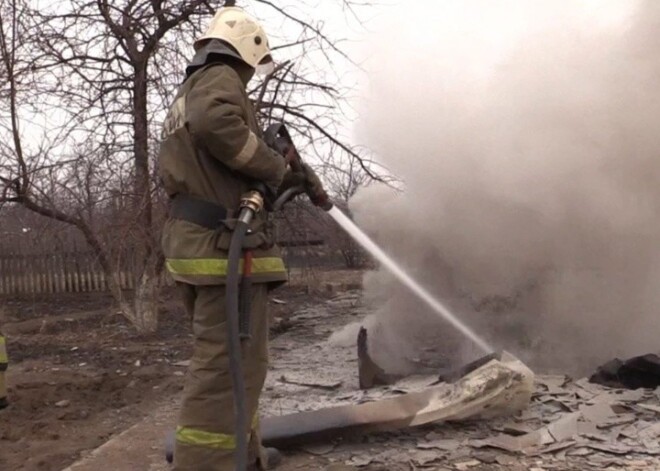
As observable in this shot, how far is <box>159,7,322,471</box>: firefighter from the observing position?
265 cm

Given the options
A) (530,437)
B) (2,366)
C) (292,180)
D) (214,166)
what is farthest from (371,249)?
(214,166)

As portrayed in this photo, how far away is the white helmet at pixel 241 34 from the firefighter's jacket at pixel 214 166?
0.14 m

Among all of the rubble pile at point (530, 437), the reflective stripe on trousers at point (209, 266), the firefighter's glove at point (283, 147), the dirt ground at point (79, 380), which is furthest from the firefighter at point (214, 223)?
A: the dirt ground at point (79, 380)

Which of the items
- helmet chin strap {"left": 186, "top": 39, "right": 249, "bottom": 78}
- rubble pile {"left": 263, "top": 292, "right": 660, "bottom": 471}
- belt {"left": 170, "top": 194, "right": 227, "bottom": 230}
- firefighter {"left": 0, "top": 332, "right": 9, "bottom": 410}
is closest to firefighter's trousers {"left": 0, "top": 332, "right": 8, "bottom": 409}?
firefighter {"left": 0, "top": 332, "right": 9, "bottom": 410}

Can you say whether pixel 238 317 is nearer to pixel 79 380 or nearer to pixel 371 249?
pixel 79 380

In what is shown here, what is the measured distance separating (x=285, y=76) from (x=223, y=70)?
4.79m

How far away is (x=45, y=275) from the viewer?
1415cm

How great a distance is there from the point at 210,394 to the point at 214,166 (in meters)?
0.90

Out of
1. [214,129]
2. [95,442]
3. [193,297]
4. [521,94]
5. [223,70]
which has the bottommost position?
[95,442]

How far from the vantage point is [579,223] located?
7.02m

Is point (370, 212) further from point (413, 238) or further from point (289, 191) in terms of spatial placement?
point (289, 191)

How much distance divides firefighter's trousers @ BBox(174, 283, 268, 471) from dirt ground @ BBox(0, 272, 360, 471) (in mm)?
1457

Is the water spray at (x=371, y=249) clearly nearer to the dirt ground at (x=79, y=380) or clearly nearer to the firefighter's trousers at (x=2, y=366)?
the dirt ground at (x=79, y=380)

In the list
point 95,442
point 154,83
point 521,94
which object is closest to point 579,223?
point 521,94
